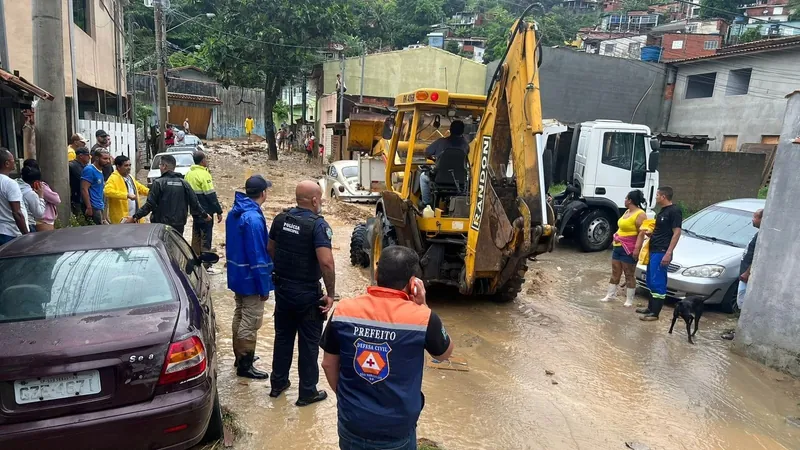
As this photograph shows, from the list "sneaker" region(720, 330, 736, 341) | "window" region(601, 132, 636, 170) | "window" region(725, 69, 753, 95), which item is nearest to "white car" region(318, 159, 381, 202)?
"window" region(601, 132, 636, 170)

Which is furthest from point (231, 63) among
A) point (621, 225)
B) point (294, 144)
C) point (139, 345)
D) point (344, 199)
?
point (139, 345)

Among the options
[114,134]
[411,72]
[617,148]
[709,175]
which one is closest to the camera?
[617,148]

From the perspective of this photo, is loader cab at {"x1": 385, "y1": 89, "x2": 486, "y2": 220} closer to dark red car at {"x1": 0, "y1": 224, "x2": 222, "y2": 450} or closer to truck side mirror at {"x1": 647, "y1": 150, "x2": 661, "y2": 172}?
dark red car at {"x1": 0, "y1": 224, "x2": 222, "y2": 450}

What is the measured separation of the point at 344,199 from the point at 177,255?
34.6ft

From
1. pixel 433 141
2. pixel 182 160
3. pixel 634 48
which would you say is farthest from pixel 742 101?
pixel 634 48

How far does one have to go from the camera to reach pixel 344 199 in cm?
1441

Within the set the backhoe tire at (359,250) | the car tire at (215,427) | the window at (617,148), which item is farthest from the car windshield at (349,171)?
the car tire at (215,427)

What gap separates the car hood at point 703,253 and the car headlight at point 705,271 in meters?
0.07

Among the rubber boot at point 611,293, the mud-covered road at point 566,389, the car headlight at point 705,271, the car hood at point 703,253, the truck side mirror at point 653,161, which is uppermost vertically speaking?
the truck side mirror at point 653,161

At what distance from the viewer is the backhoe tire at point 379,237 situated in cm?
714

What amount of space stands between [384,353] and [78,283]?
2.19 meters

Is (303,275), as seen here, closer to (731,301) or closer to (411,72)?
(731,301)

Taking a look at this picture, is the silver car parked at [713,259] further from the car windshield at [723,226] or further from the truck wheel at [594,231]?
the truck wheel at [594,231]

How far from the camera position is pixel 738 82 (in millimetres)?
19578
